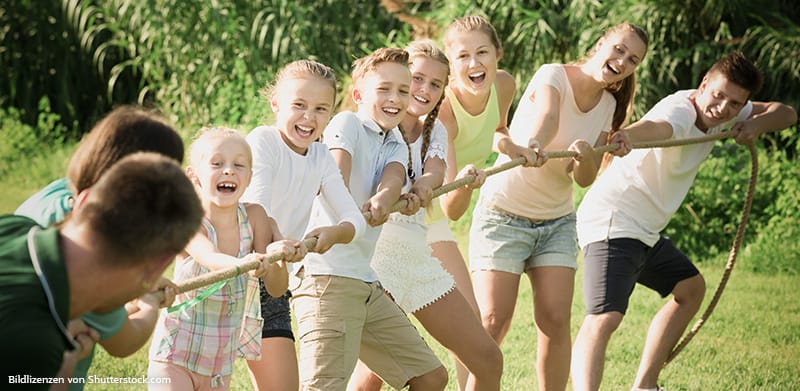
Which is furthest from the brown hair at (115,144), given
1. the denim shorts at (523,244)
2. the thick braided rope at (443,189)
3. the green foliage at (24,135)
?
the green foliage at (24,135)

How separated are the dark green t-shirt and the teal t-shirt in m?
0.36

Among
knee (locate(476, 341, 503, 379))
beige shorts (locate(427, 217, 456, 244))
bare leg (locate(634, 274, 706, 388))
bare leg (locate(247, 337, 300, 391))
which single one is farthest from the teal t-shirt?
bare leg (locate(634, 274, 706, 388))

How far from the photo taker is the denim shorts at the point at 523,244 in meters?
4.60

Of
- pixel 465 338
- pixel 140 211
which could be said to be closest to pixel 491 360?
pixel 465 338

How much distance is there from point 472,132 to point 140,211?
262cm

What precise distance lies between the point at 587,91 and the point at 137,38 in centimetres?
838

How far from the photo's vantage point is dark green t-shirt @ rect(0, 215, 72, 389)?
6.53ft

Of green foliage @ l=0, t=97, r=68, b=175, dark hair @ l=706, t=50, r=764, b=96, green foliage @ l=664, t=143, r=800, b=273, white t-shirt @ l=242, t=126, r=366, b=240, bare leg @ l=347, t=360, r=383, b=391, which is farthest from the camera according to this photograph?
green foliage @ l=0, t=97, r=68, b=175

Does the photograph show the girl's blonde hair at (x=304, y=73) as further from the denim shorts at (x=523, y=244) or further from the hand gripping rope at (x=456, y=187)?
the denim shorts at (x=523, y=244)

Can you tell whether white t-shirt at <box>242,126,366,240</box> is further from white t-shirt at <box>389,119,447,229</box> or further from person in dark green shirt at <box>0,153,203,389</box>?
person in dark green shirt at <box>0,153,203,389</box>

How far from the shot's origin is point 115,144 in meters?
2.55

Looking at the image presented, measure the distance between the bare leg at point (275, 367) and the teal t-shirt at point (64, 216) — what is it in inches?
40.7

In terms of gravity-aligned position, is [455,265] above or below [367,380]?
above

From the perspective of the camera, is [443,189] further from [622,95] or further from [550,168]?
[622,95]
